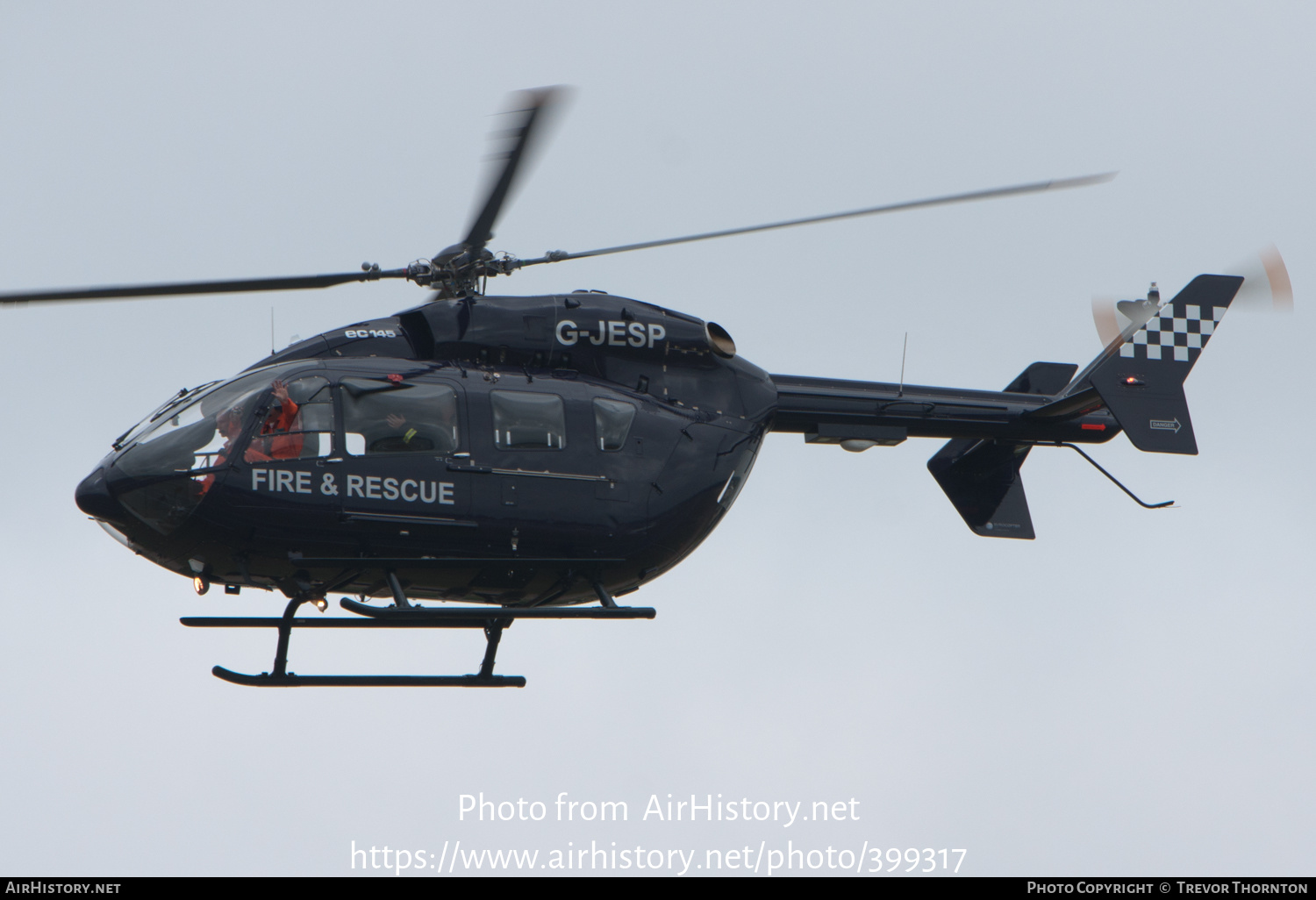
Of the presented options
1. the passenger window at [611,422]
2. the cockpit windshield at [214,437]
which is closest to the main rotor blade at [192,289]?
the cockpit windshield at [214,437]

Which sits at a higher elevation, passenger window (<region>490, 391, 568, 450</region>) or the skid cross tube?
passenger window (<region>490, 391, 568, 450</region>)

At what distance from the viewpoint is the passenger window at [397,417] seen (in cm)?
1311

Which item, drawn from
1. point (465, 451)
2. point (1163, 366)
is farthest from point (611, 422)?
point (1163, 366)

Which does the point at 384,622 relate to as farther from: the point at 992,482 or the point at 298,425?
the point at 992,482

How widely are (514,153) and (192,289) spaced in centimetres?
281

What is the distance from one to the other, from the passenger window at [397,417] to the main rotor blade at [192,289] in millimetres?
879

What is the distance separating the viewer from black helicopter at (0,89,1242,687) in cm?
1275

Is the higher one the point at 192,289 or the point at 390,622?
the point at 192,289

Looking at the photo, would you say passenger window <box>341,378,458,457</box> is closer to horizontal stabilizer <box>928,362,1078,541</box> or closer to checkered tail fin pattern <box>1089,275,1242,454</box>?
horizontal stabilizer <box>928,362,1078,541</box>

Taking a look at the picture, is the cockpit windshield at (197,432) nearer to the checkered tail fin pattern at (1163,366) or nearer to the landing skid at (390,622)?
the landing skid at (390,622)

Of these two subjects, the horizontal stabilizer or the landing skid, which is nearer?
the landing skid

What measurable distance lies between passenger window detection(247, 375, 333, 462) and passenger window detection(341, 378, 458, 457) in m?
0.17

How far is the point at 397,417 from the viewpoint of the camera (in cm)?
1326

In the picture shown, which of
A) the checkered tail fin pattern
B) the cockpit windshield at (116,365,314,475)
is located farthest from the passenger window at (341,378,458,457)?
the checkered tail fin pattern
